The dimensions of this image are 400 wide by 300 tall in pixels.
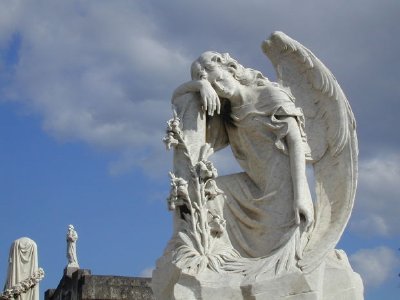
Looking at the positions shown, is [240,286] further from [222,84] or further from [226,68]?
[226,68]

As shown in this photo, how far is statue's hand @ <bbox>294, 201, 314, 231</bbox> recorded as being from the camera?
29.7ft

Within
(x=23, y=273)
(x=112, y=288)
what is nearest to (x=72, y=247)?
(x=112, y=288)

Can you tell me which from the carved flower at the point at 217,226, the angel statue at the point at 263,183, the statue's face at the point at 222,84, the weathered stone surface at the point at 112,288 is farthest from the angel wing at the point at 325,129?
the weathered stone surface at the point at 112,288

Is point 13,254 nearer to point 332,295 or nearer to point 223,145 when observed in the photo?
point 223,145

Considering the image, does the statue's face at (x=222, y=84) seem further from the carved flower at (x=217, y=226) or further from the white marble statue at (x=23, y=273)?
the white marble statue at (x=23, y=273)

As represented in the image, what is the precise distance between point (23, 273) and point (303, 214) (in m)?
10.4

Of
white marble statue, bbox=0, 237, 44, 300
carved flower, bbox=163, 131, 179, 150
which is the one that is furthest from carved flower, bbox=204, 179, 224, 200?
white marble statue, bbox=0, 237, 44, 300

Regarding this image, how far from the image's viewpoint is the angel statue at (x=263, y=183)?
343 inches

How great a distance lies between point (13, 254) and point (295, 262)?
35.2 feet

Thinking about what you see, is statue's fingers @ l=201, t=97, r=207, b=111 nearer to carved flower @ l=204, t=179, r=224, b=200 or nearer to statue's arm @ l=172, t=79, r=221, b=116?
statue's arm @ l=172, t=79, r=221, b=116

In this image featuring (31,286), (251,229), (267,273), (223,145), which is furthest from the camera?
(31,286)

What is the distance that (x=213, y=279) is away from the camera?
340 inches

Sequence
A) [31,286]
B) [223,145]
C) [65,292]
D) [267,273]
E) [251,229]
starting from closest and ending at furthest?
[267,273] → [251,229] → [223,145] → [31,286] → [65,292]

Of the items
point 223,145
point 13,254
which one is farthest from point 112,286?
point 223,145
